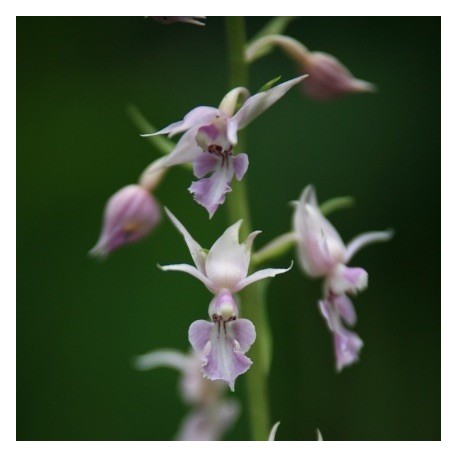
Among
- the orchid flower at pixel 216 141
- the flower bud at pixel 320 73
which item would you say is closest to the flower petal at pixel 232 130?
the orchid flower at pixel 216 141


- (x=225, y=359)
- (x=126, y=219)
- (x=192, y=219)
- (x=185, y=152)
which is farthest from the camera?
(x=192, y=219)

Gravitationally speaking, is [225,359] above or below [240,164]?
below

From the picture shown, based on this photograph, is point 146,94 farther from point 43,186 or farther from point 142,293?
point 142,293

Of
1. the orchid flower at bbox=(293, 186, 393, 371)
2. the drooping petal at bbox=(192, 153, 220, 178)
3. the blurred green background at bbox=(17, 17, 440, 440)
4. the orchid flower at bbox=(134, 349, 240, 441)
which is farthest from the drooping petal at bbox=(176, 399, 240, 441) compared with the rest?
the drooping petal at bbox=(192, 153, 220, 178)

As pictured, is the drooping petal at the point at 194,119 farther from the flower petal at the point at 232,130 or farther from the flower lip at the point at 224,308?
the flower lip at the point at 224,308

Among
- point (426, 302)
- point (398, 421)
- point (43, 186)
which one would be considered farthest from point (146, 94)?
point (398, 421)

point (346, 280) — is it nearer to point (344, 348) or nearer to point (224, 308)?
point (344, 348)

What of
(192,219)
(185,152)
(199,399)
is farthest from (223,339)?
(192,219)

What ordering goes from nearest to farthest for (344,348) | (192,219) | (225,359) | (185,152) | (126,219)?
(225,359) → (185,152) → (344,348) → (126,219) → (192,219)
